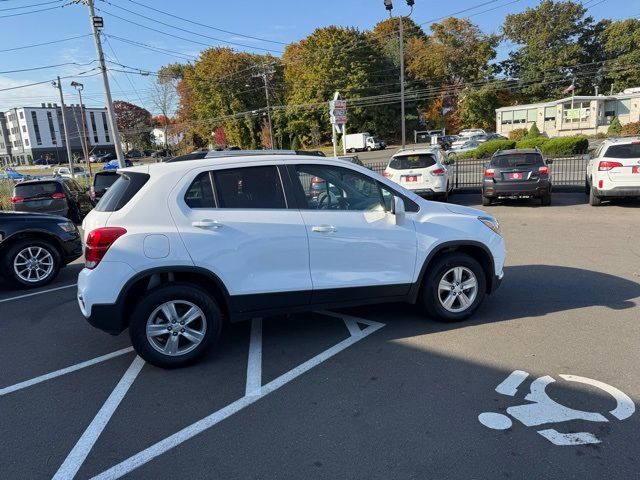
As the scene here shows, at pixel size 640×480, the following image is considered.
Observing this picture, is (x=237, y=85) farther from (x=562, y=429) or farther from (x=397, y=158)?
(x=562, y=429)

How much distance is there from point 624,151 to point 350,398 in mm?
10937

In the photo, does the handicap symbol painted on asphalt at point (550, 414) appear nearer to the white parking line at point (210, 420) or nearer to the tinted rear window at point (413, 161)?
the white parking line at point (210, 420)

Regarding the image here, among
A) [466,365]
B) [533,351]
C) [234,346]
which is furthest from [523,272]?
[234,346]

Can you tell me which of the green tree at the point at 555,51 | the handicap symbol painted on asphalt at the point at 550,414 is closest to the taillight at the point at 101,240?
the handicap symbol painted on asphalt at the point at 550,414

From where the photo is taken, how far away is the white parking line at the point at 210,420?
2.94 m

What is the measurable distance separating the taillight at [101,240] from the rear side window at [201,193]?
1.99 ft

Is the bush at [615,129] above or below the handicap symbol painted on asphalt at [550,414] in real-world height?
above

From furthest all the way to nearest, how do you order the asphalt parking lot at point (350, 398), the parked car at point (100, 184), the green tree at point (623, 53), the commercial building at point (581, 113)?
the green tree at point (623, 53)
the commercial building at point (581, 113)
the parked car at point (100, 184)
the asphalt parking lot at point (350, 398)

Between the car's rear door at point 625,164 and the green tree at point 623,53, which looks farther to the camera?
the green tree at point 623,53

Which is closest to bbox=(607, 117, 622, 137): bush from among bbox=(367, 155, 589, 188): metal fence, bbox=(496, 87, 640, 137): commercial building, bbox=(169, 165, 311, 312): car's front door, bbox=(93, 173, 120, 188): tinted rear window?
bbox=(496, 87, 640, 137): commercial building

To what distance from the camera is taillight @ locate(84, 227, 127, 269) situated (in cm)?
398

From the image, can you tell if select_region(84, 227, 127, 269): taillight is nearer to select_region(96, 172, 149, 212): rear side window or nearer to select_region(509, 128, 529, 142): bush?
select_region(96, 172, 149, 212): rear side window

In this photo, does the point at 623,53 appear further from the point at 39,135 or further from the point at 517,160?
the point at 39,135

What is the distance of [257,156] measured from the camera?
180 inches
